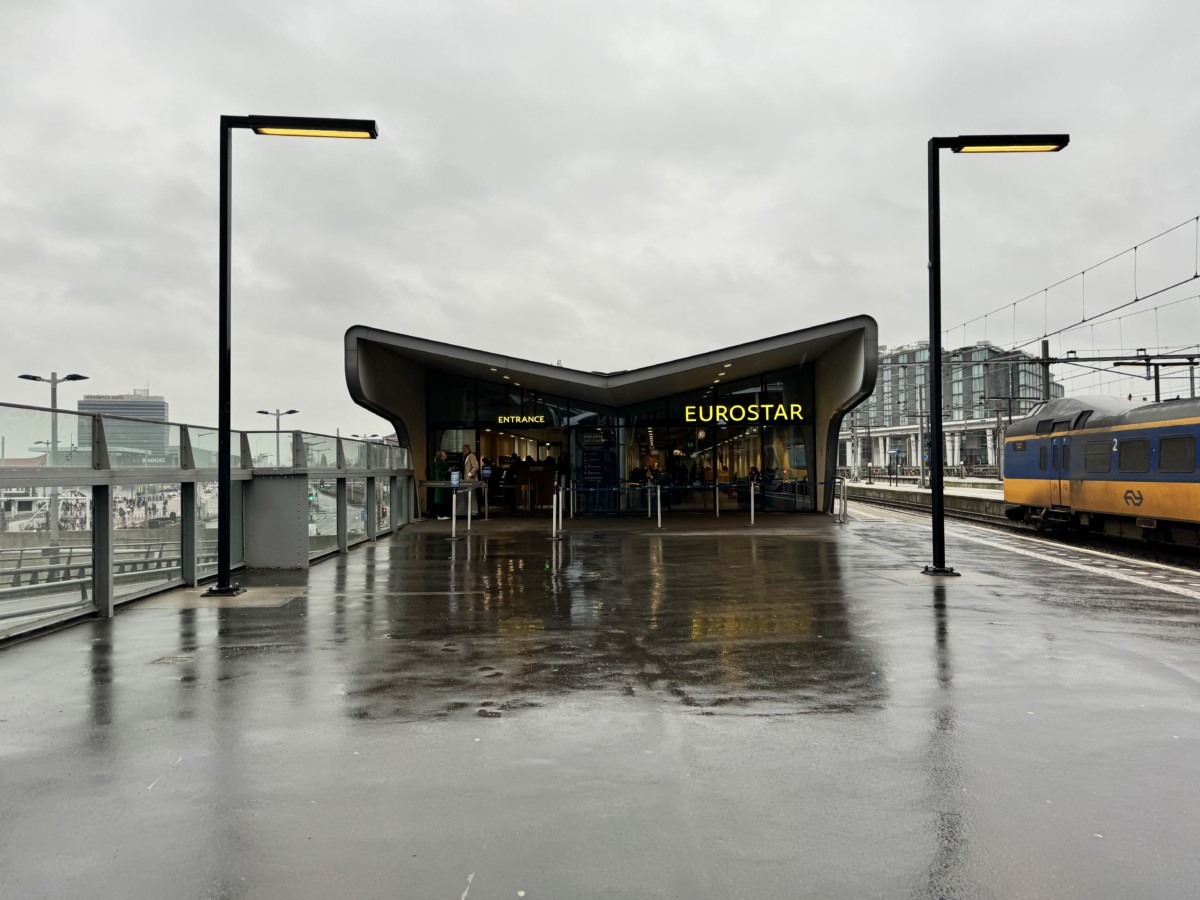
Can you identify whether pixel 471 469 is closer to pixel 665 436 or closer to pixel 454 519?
pixel 454 519

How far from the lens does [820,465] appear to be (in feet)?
88.3

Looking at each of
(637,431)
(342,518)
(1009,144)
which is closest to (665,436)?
(637,431)

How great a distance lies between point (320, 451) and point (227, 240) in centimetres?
486

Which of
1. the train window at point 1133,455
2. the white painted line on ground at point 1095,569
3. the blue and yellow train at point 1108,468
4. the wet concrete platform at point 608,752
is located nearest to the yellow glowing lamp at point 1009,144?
the white painted line on ground at point 1095,569

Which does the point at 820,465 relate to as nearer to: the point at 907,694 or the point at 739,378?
the point at 739,378

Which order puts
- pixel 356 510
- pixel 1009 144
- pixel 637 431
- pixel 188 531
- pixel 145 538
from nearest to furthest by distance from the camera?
1. pixel 145 538
2. pixel 188 531
3. pixel 1009 144
4. pixel 356 510
5. pixel 637 431

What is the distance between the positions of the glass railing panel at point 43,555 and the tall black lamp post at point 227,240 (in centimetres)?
173

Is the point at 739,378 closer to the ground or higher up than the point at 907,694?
higher up

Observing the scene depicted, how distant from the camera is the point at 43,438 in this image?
814 centimetres

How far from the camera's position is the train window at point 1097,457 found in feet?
59.7

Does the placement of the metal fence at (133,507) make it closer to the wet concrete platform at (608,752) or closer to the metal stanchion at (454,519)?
the wet concrete platform at (608,752)

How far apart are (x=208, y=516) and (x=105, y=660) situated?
507cm

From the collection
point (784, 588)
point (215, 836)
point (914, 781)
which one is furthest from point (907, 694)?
point (784, 588)

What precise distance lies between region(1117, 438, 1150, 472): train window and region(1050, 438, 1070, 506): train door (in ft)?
7.19
